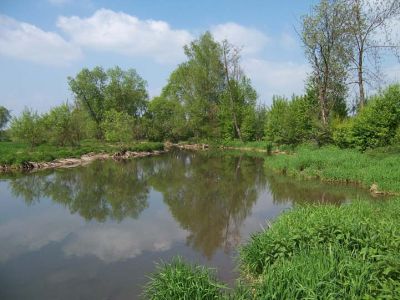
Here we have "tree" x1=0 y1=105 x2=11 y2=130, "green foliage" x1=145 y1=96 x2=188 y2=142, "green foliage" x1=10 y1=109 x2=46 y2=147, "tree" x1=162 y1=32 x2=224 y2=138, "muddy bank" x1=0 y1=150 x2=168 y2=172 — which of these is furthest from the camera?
"tree" x1=0 y1=105 x2=11 y2=130

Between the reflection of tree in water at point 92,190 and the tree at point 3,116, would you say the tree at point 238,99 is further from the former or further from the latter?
the tree at point 3,116

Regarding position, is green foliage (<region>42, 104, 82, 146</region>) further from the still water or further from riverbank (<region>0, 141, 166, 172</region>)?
the still water

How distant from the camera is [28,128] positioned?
32469 millimetres

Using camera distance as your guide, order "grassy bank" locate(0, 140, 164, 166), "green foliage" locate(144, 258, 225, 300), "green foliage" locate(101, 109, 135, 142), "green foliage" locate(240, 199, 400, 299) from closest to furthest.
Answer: "green foliage" locate(240, 199, 400, 299) → "green foliage" locate(144, 258, 225, 300) → "grassy bank" locate(0, 140, 164, 166) → "green foliage" locate(101, 109, 135, 142)

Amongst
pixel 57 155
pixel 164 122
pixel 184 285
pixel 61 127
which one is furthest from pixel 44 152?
pixel 164 122

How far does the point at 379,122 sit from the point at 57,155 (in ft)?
78.9

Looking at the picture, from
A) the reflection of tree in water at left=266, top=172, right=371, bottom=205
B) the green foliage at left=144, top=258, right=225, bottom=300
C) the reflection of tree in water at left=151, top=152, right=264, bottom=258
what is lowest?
the reflection of tree in water at left=151, top=152, right=264, bottom=258

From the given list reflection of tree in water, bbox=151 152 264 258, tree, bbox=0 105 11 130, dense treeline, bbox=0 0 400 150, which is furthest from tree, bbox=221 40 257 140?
tree, bbox=0 105 11 130

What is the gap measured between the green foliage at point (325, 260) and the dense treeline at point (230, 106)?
597 inches

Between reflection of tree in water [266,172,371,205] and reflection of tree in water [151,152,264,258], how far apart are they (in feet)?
3.54

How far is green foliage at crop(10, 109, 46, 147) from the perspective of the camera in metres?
32.4

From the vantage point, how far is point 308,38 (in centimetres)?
3039

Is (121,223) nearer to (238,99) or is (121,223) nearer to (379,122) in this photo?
(379,122)

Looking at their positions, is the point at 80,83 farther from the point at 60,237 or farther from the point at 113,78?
the point at 60,237
